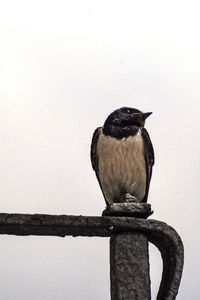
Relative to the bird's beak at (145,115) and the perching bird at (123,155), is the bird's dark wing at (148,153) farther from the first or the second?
the bird's beak at (145,115)

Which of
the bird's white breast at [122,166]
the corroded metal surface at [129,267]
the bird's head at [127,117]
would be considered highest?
the bird's head at [127,117]

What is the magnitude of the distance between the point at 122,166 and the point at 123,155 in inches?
5.4

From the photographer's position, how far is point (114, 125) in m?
7.90

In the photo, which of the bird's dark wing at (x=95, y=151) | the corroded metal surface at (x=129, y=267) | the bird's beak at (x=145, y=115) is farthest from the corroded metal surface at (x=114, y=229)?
the bird's dark wing at (x=95, y=151)

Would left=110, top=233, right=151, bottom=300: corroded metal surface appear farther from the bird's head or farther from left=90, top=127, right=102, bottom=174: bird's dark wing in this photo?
left=90, top=127, right=102, bottom=174: bird's dark wing

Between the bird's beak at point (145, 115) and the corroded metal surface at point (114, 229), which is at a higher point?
the bird's beak at point (145, 115)

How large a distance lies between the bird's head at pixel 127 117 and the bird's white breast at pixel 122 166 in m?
0.17

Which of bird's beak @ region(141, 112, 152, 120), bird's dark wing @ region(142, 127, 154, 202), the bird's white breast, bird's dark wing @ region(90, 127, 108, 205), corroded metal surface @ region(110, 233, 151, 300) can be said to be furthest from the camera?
bird's dark wing @ region(90, 127, 108, 205)

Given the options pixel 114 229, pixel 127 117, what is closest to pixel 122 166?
pixel 127 117

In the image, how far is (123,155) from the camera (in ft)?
24.9

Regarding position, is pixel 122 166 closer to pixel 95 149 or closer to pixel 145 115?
pixel 95 149

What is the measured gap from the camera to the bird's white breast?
24.8 feet

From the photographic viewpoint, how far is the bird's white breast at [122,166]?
7559 mm

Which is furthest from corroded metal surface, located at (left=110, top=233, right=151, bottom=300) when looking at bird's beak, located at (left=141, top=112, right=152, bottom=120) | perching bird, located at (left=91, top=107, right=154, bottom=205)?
bird's beak, located at (left=141, top=112, right=152, bottom=120)
